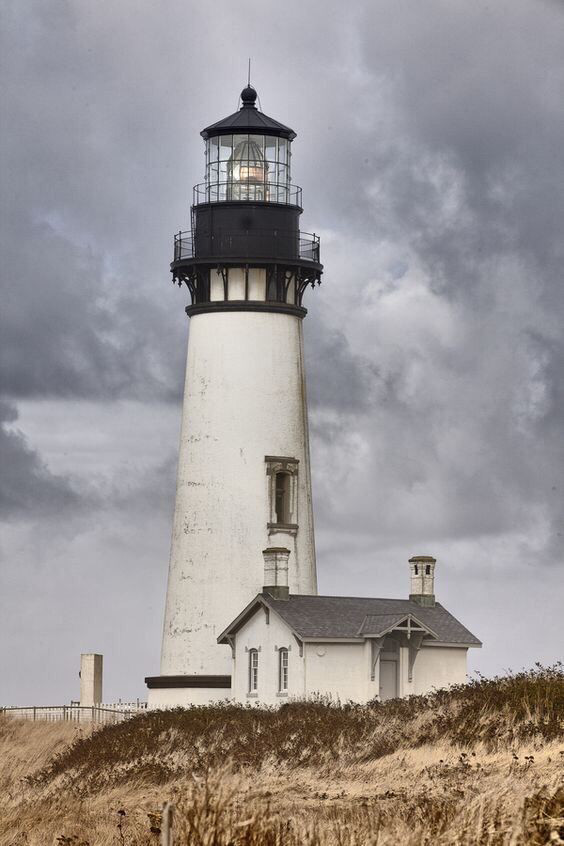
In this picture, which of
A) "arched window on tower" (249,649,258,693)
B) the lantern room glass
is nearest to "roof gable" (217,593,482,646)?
"arched window on tower" (249,649,258,693)

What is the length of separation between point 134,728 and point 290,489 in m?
7.95

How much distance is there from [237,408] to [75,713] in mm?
10020

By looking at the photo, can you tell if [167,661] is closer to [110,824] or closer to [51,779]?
[51,779]

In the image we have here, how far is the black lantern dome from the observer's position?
43.9 meters

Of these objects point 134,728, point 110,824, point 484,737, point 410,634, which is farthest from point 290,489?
point 110,824

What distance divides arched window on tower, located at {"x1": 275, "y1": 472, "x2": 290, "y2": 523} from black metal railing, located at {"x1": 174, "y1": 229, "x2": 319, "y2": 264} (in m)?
5.50

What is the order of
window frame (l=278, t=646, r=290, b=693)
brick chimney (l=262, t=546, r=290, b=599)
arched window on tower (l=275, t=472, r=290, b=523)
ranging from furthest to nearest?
arched window on tower (l=275, t=472, r=290, b=523)
brick chimney (l=262, t=546, r=290, b=599)
window frame (l=278, t=646, r=290, b=693)

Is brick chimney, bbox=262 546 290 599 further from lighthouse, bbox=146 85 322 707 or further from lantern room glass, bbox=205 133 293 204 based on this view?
lantern room glass, bbox=205 133 293 204

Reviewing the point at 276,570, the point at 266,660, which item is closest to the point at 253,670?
the point at 266,660

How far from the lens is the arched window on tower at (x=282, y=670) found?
40.7 metres

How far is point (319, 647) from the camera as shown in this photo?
1591 inches

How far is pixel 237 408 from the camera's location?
43156mm

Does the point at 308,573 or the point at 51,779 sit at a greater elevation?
the point at 308,573

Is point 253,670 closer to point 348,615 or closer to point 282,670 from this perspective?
point 282,670
